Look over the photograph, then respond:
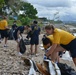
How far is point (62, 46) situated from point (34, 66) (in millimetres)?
1407

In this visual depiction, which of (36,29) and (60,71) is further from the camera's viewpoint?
(36,29)

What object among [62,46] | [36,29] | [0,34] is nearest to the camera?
[62,46]

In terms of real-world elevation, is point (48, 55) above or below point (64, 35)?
below

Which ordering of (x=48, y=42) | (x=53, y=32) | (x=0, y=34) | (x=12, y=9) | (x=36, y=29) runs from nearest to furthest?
(x=53, y=32), (x=48, y=42), (x=36, y=29), (x=0, y=34), (x=12, y=9)

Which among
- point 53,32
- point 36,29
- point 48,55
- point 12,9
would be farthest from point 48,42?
point 12,9

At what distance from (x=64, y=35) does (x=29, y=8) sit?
82988 millimetres

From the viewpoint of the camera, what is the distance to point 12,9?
210 ft

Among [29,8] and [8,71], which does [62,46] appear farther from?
[29,8]

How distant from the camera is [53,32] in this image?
8.52 meters

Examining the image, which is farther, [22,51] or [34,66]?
[22,51]

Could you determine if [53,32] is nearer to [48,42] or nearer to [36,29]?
[48,42]

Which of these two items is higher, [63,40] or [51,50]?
[63,40]

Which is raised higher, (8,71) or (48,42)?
(48,42)

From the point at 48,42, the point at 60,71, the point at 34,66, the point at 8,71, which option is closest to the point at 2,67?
the point at 8,71
